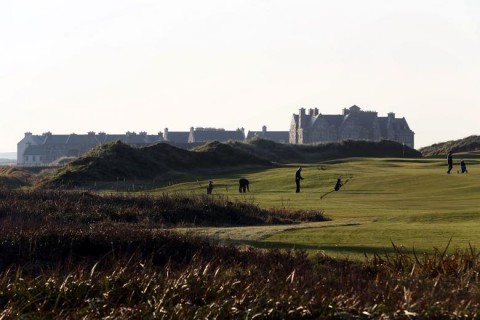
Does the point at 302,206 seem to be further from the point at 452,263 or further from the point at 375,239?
the point at 452,263

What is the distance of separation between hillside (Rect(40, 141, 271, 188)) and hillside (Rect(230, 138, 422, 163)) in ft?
52.6

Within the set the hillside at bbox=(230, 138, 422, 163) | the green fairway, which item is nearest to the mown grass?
the green fairway

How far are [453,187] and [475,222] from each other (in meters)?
22.2

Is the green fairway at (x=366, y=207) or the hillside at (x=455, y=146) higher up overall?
the hillside at (x=455, y=146)

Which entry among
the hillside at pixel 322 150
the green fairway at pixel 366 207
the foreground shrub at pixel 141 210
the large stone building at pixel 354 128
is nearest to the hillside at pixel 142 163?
the green fairway at pixel 366 207

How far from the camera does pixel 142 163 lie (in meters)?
79.8

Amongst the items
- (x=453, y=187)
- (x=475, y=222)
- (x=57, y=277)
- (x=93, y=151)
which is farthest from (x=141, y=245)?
(x=93, y=151)

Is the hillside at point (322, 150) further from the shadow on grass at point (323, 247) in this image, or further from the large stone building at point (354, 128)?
the shadow on grass at point (323, 247)

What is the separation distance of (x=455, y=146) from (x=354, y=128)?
59.8m

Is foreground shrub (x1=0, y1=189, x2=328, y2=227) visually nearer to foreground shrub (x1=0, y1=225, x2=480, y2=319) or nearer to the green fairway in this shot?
the green fairway

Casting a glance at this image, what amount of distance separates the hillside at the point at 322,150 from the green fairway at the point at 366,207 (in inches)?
1189

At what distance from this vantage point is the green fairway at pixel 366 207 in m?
24.1

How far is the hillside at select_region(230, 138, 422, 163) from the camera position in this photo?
110062 mm

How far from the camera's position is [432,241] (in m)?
23.5
